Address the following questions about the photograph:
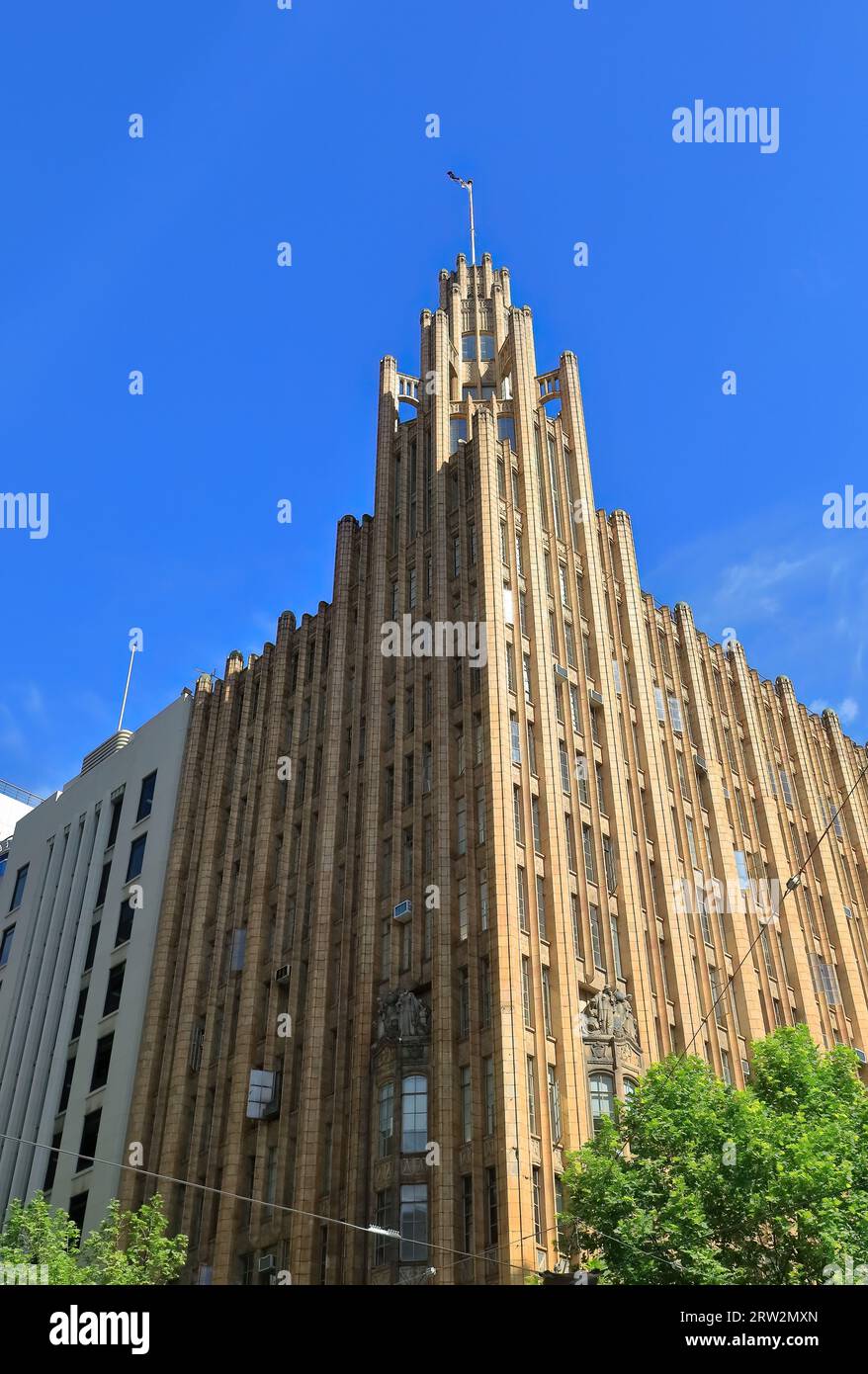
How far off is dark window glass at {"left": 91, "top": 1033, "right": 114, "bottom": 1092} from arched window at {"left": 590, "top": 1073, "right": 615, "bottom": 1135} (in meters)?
23.5

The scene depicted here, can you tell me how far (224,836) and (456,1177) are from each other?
2414cm

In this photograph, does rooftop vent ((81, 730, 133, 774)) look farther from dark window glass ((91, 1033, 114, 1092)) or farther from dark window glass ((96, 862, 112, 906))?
dark window glass ((91, 1033, 114, 1092))

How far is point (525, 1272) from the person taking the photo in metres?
33.8

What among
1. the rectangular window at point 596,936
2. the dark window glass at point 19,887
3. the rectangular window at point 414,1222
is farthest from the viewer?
the dark window glass at point 19,887

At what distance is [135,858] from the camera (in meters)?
60.8

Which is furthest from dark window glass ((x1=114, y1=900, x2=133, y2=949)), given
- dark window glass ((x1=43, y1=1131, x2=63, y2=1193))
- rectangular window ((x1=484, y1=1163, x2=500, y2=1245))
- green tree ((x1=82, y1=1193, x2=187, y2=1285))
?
rectangular window ((x1=484, y1=1163, x2=500, y2=1245))

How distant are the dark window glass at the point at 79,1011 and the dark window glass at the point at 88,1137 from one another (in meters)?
4.90

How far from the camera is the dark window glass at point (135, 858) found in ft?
197

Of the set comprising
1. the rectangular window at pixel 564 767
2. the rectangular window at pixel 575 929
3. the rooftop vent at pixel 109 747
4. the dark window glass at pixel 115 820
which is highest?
the rooftop vent at pixel 109 747

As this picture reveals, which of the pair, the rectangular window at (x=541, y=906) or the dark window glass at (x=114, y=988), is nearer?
the rectangular window at (x=541, y=906)

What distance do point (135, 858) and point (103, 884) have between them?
2.70m

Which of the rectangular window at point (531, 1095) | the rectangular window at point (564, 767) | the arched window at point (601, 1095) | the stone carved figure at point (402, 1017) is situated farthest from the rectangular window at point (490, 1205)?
the rectangular window at point (564, 767)

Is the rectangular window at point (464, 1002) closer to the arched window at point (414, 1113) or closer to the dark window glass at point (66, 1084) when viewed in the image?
the arched window at point (414, 1113)
